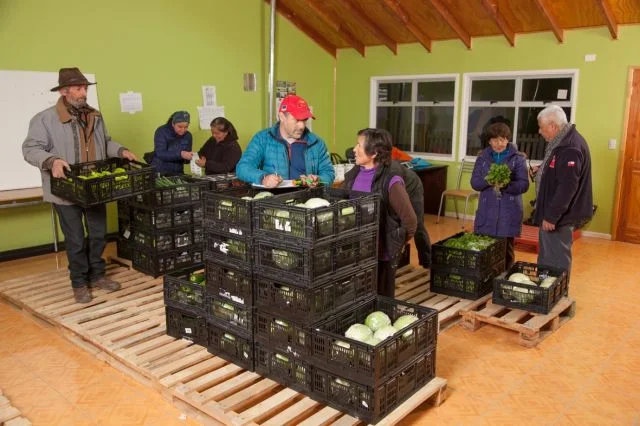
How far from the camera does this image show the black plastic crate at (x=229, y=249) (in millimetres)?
3252

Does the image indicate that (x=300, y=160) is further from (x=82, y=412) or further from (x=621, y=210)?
(x=621, y=210)

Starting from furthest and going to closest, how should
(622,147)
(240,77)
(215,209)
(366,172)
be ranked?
1. (240,77)
2. (622,147)
3. (366,172)
4. (215,209)

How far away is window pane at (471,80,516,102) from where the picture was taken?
27.5 ft

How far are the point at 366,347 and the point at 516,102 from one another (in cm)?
656

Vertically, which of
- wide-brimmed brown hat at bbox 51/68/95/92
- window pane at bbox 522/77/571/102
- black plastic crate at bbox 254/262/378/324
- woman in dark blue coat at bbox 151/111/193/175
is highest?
window pane at bbox 522/77/571/102

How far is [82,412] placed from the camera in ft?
10.6

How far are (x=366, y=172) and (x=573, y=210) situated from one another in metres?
1.92

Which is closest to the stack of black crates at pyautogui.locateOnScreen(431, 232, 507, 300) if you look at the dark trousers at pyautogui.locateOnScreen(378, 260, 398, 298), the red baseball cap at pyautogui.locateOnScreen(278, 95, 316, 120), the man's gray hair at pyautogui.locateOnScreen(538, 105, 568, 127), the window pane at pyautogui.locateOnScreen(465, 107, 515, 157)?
the dark trousers at pyautogui.locateOnScreen(378, 260, 398, 298)

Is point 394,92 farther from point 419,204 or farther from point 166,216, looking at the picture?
point 166,216

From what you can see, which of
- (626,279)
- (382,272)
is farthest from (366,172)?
(626,279)

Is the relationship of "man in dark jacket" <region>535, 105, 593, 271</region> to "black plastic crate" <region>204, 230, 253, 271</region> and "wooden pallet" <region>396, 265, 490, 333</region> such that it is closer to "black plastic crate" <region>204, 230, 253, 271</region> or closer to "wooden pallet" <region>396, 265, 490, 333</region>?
"wooden pallet" <region>396, 265, 490, 333</region>

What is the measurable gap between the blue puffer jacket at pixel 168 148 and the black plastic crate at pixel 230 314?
297 cm

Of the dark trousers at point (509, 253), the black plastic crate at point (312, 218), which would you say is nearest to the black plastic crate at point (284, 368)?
the black plastic crate at point (312, 218)

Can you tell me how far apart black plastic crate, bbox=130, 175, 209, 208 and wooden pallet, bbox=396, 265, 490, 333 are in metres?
2.13
